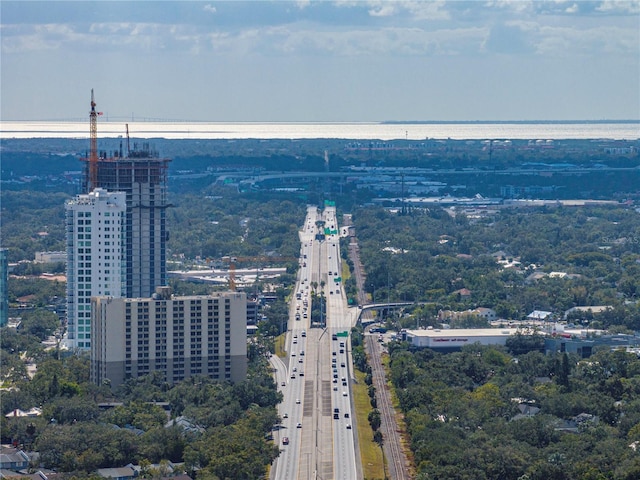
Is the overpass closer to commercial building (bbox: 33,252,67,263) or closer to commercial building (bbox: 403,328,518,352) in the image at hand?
commercial building (bbox: 403,328,518,352)

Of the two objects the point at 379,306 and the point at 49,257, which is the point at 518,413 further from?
the point at 49,257

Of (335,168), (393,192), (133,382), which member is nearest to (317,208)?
(393,192)

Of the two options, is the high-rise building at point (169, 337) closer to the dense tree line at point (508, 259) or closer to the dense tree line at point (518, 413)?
the dense tree line at point (518, 413)

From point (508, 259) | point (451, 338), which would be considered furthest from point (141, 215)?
point (508, 259)

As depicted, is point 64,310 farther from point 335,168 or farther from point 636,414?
point 335,168

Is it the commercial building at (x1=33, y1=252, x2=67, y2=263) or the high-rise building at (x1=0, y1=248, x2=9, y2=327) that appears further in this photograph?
the commercial building at (x1=33, y1=252, x2=67, y2=263)

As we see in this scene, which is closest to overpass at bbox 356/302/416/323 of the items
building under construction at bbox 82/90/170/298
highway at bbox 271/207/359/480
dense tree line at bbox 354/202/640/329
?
highway at bbox 271/207/359/480
